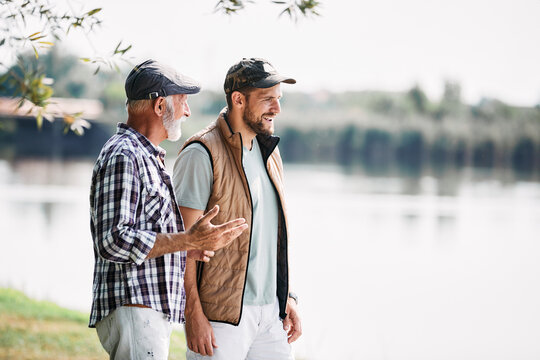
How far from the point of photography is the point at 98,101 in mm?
43781

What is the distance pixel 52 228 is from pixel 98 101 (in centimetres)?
3231

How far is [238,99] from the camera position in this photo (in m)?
2.36

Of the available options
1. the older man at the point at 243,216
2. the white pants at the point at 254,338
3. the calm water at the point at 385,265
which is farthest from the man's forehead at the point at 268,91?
the calm water at the point at 385,265

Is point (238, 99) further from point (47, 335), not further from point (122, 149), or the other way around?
point (47, 335)

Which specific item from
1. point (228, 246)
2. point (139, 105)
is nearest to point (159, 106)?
point (139, 105)

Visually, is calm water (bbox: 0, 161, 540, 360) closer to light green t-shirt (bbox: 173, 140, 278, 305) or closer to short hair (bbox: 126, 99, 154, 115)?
light green t-shirt (bbox: 173, 140, 278, 305)

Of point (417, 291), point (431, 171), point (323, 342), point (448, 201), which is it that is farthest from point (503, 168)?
point (323, 342)

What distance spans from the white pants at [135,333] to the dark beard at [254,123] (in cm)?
81

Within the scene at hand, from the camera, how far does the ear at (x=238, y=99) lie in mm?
2357

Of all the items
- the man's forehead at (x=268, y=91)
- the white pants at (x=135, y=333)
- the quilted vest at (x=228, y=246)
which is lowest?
the white pants at (x=135, y=333)

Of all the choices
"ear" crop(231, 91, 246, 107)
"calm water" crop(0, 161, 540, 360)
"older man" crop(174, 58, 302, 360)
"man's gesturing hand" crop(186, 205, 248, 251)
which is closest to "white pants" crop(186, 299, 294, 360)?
"older man" crop(174, 58, 302, 360)

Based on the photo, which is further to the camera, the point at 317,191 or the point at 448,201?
the point at 317,191

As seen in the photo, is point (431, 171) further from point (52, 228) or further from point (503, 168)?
point (52, 228)

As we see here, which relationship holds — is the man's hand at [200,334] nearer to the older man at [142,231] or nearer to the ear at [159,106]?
the older man at [142,231]
